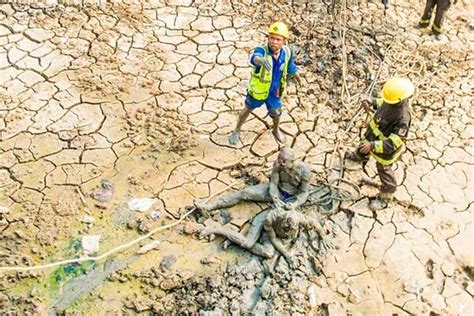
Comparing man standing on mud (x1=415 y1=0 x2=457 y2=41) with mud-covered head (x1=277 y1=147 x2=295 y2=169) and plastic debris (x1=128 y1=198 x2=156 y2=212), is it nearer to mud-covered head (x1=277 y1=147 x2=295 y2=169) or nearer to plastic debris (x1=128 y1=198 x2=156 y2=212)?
mud-covered head (x1=277 y1=147 x2=295 y2=169)

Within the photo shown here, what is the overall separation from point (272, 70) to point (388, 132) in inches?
49.5

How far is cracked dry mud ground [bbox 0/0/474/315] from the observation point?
4961 mm

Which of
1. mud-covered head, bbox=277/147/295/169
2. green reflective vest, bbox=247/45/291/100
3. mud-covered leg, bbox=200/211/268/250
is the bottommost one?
mud-covered leg, bbox=200/211/268/250

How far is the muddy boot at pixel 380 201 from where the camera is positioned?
557cm

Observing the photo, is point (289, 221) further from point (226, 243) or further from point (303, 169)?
point (226, 243)

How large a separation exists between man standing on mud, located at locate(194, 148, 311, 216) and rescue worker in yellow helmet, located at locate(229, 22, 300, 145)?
2.54 ft

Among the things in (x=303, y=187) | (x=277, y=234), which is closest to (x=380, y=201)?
(x=303, y=187)

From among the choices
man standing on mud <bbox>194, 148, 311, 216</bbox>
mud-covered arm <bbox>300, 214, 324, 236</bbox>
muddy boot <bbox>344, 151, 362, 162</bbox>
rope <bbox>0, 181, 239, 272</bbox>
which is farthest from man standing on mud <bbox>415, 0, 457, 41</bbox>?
rope <bbox>0, 181, 239, 272</bbox>

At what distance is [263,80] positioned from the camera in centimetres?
557

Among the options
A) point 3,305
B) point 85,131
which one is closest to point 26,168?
point 85,131

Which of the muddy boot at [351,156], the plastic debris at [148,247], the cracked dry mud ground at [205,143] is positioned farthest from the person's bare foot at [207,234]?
the muddy boot at [351,156]

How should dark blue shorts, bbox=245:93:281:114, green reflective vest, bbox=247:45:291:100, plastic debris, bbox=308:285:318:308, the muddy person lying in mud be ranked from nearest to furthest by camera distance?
plastic debris, bbox=308:285:318:308 < the muddy person lying in mud < green reflective vest, bbox=247:45:291:100 < dark blue shorts, bbox=245:93:281:114

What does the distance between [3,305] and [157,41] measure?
3.91 meters

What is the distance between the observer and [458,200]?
578cm
